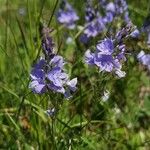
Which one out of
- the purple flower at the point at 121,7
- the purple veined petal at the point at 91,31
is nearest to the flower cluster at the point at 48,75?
the purple flower at the point at 121,7

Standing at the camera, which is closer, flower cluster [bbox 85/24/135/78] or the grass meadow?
flower cluster [bbox 85/24/135/78]

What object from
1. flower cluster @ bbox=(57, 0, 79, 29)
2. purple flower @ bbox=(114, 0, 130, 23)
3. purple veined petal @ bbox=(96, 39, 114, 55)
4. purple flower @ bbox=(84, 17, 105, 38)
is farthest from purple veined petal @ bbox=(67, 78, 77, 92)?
flower cluster @ bbox=(57, 0, 79, 29)

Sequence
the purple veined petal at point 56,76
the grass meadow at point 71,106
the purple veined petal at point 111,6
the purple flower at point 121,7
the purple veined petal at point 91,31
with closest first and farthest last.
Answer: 1. the purple veined petal at point 56,76
2. the grass meadow at point 71,106
3. the purple flower at point 121,7
4. the purple veined petal at point 91,31
5. the purple veined petal at point 111,6

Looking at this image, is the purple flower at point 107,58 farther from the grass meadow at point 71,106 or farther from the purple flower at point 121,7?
the purple flower at point 121,7

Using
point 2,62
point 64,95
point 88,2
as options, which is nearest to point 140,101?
point 88,2

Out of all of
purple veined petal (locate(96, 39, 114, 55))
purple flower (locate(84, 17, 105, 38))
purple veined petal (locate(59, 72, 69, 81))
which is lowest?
purple veined petal (locate(59, 72, 69, 81))

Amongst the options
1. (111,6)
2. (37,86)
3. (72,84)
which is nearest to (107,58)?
(72,84)

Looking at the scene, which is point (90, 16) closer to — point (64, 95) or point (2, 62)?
point (2, 62)

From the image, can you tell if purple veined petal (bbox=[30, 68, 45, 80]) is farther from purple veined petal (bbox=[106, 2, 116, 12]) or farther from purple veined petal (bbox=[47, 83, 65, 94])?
purple veined petal (bbox=[106, 2, 116, 12])
